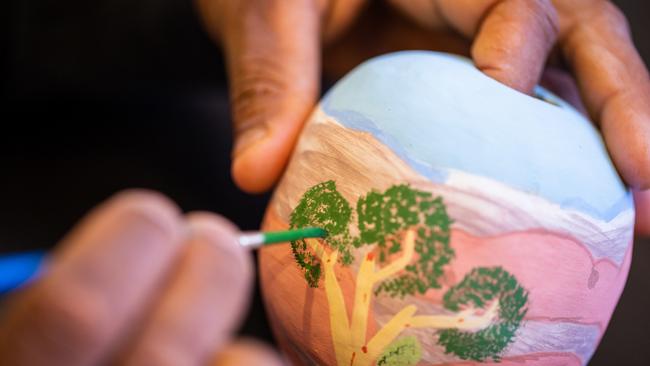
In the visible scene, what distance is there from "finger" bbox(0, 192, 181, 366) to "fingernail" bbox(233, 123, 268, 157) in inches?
21.7

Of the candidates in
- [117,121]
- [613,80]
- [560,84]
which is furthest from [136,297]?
[117,121]

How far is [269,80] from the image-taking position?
109 centimetres

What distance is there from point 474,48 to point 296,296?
46 centimetres

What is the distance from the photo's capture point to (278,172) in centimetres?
103

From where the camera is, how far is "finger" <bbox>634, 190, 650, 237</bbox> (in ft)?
3.30

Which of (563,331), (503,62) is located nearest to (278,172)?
(503,62)

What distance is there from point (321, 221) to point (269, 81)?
0.38 m

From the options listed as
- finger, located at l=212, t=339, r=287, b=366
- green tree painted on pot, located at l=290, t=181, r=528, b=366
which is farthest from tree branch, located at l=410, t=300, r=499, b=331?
finger, located at l=212, t=339, r=287, b=366

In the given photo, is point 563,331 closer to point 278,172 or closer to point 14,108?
point 278,172

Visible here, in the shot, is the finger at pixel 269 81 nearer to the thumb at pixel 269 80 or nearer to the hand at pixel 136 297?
the thumb at pixel 269 80

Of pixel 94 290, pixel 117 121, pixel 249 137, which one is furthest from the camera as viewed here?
pixel 117 121

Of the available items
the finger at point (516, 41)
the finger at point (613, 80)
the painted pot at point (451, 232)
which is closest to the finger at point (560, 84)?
the finger at point (613, 80)

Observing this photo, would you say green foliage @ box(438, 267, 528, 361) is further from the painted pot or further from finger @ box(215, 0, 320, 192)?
finger @ box(215, 0, 320, 192)

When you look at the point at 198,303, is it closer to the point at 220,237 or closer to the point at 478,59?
the point at 220,237
